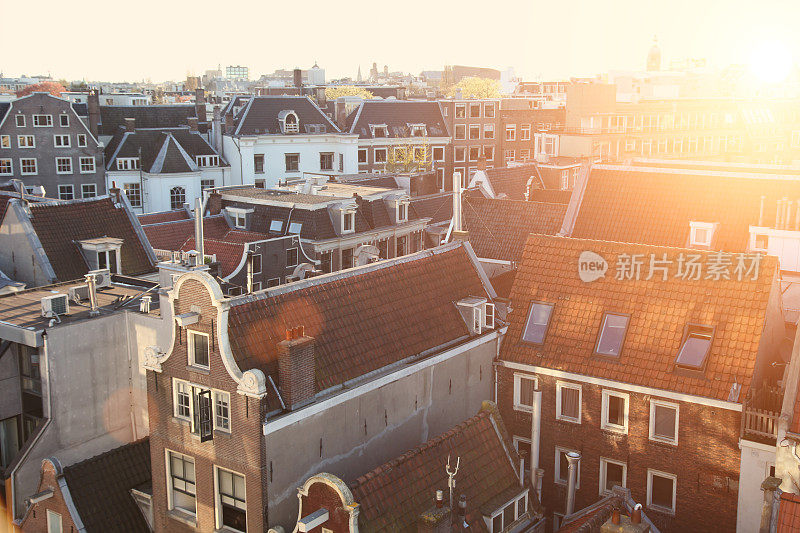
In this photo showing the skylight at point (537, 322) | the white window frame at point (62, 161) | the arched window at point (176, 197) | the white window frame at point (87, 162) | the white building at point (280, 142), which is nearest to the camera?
the skylight at point (537, 322)

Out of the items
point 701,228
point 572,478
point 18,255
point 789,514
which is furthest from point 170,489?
point 701,228

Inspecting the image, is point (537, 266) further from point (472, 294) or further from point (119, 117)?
point (119, 117)

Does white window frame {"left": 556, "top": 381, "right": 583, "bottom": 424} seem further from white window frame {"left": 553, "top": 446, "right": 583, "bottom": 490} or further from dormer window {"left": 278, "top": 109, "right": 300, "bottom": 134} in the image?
dormer window {"left": 278, "top": 109, "right": 300, "bottom": 134}

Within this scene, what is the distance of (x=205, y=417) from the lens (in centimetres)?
2344

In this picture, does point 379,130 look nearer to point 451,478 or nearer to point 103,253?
point 103,253

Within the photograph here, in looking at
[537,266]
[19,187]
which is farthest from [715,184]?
[19,187]

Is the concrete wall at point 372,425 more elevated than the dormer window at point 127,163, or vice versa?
the dormer window at point 127,163

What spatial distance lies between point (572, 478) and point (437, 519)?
26.5ft

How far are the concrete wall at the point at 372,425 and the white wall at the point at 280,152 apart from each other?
60.5 m

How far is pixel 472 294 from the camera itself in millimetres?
31703

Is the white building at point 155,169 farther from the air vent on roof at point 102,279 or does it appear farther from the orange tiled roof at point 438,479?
the orange tiled roof at point 438,479

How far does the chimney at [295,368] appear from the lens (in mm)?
22859

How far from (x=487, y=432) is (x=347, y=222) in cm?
3495

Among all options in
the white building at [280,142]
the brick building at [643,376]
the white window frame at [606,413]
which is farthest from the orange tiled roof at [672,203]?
the white building at [280,142]
